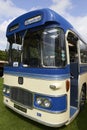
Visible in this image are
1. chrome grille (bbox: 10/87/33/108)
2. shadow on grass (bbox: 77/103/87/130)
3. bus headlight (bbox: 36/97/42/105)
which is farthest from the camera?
shadow on grass (bbox: 77/103/87/130)

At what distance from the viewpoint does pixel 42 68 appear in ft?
15.5

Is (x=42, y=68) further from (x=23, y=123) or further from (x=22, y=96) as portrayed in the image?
(x=23, y=123)

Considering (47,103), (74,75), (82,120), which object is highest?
(74,75)

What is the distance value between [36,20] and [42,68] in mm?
1146

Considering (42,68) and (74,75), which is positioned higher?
(42,68)

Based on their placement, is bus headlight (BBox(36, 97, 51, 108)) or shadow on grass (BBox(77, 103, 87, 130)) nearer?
bus headlight (BBox(36, 97, 51, 108))

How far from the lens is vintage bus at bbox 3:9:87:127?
461 centimetres

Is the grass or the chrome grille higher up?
the chrome grille

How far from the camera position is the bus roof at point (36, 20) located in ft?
15.4

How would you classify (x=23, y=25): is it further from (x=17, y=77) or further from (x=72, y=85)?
(x=72, y=85)

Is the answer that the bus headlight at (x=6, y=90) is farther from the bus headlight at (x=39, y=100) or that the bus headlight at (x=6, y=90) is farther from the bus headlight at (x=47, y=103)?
the bus headlight at (x=47, y=103)

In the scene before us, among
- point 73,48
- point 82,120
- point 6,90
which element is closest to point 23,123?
point 6,90

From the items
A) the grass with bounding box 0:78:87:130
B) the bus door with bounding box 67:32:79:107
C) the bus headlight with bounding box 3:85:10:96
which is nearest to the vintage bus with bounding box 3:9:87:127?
the bus headlight with bounding box 3:85:10:96

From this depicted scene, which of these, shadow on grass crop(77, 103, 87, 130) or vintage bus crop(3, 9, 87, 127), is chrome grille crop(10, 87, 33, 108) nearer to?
vintage bus crop(3, 9, 87, 127)
